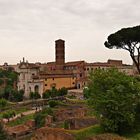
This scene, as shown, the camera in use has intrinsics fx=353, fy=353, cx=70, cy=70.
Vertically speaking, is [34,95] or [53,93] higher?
[53,93]

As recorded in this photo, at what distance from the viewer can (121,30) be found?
36.5 meters

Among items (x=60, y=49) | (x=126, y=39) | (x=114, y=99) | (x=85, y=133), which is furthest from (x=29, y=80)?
(x=114, y=99)

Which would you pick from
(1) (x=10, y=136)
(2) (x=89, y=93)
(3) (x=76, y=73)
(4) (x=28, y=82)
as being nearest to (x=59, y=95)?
(4) (x=28, y=82)

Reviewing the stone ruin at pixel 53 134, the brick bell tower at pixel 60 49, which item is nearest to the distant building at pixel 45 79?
the brick bell tower at pixel 60 49

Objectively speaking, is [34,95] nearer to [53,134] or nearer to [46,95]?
[46,95]

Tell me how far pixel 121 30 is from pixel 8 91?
72.9 feet

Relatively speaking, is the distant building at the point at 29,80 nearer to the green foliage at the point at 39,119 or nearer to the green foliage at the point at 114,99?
the green foliage at the point at 39,119

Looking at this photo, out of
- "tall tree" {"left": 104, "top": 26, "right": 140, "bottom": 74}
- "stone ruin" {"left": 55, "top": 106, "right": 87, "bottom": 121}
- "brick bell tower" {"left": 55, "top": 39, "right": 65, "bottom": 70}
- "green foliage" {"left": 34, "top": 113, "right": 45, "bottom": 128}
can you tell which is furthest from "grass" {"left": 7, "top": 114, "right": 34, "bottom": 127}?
"brick bell tower" {"left": 55, "top": 39, "right": 65, "bottom": 70}

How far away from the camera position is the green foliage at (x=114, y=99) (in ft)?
51.2

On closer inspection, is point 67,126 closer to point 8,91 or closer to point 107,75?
point 107,75

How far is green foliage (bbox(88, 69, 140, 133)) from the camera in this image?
51.2 feet

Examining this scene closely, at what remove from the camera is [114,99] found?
51.5ft

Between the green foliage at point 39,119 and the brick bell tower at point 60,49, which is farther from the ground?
the brick bell tower at point 60,49

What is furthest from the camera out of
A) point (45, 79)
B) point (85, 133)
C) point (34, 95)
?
point (45, 79)
